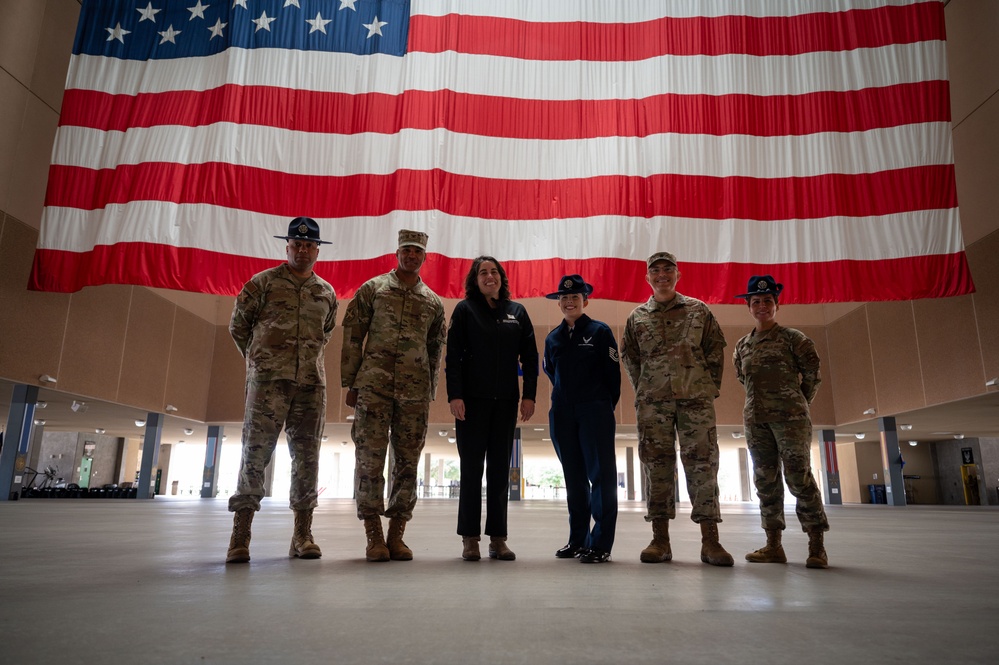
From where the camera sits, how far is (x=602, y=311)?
17109 millimetres

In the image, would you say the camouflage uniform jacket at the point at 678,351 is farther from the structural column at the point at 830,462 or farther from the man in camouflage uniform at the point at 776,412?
the structural column at the point at 830,462

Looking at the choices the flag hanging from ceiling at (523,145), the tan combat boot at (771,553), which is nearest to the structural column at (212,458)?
the flag hanging from ceiling at (523,145)

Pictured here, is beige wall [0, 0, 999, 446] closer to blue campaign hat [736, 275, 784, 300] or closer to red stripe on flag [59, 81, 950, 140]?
red stripe on flag [59, 81, 950, 140]

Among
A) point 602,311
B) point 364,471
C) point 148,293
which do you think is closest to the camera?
point 364,471

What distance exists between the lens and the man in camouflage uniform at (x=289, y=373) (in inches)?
109

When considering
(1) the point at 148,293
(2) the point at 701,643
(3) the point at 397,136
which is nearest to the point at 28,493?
(1) the point at 148,293

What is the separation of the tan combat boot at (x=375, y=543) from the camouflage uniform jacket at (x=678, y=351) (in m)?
1.42

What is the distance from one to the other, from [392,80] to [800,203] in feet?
13.4

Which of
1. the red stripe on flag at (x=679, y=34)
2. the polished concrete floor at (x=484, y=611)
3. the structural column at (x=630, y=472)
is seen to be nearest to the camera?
the polished concrete floor at (x=484, y=611)

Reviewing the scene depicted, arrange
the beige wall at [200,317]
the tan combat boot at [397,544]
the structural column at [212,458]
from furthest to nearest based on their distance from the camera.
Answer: the structural column at [212,458] → the beige wall at [200,317] → the tan combat boot at [397,544]

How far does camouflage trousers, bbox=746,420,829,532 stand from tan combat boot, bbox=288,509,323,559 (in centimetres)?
203

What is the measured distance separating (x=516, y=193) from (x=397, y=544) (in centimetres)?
382

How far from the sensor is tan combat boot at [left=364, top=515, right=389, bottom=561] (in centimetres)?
265

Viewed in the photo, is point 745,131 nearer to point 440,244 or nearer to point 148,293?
point 440,244
